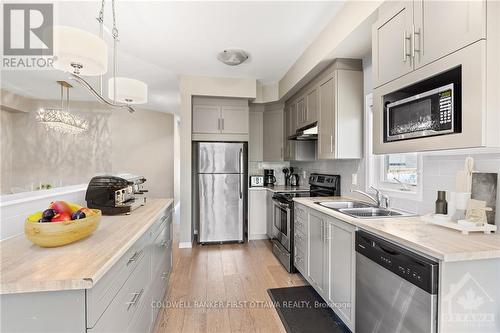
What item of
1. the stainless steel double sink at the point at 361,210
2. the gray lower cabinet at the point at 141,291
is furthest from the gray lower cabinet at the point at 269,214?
the gray lower cabinet at the point at 141,291

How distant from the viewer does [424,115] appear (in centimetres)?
147

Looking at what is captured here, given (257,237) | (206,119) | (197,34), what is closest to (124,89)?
(197,34)

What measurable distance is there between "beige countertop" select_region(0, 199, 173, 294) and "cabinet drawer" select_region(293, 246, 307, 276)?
182cm

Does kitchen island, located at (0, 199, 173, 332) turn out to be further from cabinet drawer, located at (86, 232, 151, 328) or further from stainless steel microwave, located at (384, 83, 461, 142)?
stainless steel microwave, located at (384, 83, 461, 142)

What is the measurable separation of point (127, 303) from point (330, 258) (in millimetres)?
1554

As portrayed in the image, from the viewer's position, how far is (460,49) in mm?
1229

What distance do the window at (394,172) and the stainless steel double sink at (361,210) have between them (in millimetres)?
163

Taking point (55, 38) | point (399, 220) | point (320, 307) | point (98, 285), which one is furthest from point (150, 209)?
point (399, 220)

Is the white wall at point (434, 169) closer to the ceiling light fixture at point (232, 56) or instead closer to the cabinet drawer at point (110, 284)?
the ceiling light fixture at point (232, 56)

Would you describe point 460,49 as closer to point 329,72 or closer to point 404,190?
point 404,190

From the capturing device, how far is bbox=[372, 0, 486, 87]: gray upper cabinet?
1.20 m

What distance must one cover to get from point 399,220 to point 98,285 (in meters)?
1.84

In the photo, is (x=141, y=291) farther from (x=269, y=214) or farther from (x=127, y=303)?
(x=269, y=214)

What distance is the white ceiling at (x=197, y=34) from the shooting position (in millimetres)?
2240
